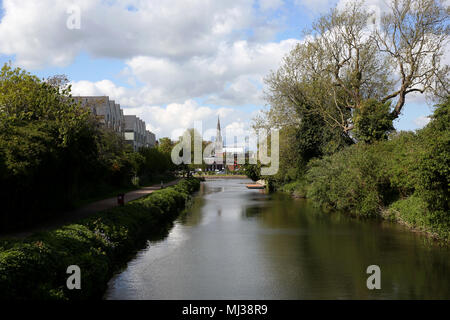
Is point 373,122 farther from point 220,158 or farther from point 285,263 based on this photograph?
point 220,158

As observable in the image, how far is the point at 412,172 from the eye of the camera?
17297 millimetres

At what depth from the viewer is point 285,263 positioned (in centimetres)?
1425

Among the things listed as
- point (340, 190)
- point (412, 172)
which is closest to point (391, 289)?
point (412, 172)

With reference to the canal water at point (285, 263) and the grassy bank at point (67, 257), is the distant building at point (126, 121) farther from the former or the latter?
the grassy bank at point (67, 257)

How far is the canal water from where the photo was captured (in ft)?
36.6

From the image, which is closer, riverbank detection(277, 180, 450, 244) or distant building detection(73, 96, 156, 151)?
riverbank detection(277, 180, 450, 244)

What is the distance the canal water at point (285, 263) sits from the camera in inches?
440

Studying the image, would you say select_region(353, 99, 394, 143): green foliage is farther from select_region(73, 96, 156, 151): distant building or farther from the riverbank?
select_region(73, 96, 156, 151): distant building

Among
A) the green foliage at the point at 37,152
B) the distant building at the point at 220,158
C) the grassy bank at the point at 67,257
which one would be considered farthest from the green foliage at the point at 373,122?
the distant building at the point at 220,158

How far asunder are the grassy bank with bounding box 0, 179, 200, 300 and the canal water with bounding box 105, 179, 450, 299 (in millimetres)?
709

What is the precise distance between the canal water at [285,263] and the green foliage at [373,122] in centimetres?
832

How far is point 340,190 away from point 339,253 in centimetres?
1213

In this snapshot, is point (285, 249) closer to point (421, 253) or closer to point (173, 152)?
point (421, 253)

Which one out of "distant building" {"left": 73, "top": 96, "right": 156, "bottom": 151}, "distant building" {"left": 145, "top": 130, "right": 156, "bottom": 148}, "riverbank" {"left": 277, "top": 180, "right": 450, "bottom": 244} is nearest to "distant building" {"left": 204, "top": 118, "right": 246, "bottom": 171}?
"distant building" {"left": 145, "top": 130, "right": 156, "bottom": 148}
